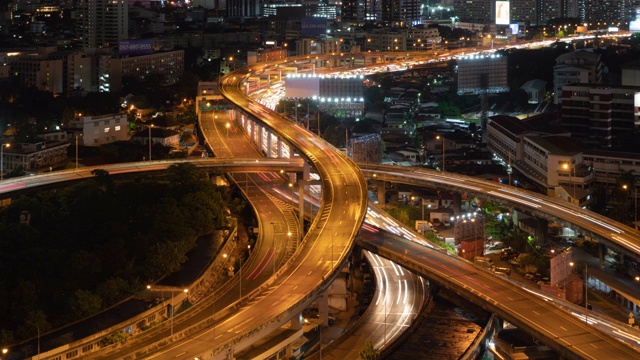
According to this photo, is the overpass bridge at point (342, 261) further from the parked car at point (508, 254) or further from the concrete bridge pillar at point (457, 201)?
the parked car at point (508, 254)

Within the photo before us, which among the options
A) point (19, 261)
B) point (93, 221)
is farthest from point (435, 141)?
point (19, 261)

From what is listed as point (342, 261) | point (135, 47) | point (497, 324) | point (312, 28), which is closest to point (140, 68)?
point (135, 47)

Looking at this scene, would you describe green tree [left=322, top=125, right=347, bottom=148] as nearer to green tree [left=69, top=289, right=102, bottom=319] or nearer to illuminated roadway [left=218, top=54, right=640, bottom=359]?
illuminated roadway [left=218, top=54, right=640, bottom=359]

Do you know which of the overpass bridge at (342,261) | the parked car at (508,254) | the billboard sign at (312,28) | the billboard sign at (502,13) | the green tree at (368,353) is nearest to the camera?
the overpass bridge at (342,261)

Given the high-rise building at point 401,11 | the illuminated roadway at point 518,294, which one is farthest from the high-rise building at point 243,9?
the illuminated roadway at point 518,294

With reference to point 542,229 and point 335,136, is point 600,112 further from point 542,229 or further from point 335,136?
point 542,229

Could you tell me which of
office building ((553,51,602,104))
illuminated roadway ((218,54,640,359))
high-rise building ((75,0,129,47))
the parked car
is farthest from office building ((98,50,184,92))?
the parked car

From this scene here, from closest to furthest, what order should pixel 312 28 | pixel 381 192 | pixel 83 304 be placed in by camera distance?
pixel 83 304, pixel 381 192, pixel 312 28
